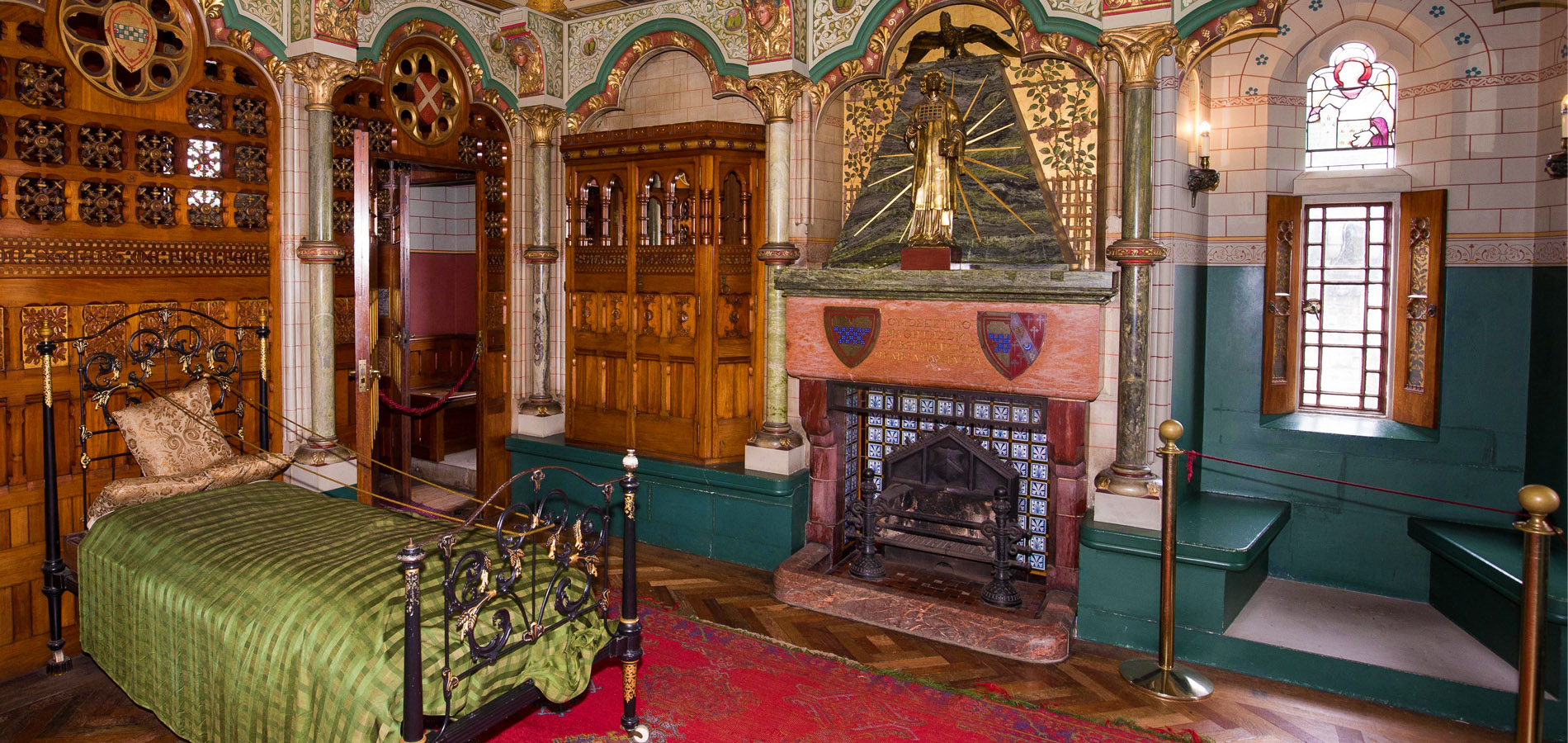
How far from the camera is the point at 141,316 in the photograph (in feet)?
16.8

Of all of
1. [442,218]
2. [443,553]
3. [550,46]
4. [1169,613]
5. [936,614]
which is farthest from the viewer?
[442,218]

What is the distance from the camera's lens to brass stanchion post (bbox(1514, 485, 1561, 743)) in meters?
3.16

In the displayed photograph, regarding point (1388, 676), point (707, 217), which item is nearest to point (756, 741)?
point (1388, 676)

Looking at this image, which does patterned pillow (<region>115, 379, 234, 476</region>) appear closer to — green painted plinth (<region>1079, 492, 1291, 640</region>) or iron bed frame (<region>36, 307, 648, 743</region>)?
iron bed frame (<region>36, 307, 648, 743</region>)

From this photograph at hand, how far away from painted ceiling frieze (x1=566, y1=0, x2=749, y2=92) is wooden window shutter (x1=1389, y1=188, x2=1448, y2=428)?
400cm

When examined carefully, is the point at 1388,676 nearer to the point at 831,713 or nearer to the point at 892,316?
the point at 831,713

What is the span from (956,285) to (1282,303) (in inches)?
91.0

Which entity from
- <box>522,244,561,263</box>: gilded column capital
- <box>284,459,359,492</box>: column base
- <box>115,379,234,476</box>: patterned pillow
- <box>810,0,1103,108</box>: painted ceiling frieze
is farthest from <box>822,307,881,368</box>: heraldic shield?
<box>115,379,234,476</box>: patterned pillow

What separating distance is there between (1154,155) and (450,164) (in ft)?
15.5

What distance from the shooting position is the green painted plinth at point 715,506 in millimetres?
6199

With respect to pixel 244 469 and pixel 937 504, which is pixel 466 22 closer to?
pixel 244 469

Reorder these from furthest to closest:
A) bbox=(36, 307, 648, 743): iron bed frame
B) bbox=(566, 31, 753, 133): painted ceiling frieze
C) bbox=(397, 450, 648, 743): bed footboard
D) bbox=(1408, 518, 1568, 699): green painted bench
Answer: bbox=(566, 31, 753, 133): painted ceiling frieze < bbox=(1408, 518, 1568, 699): green painted bench < bbox=(36, 307, 648, 743): iron bed frame < bbox=(397, 450, 648, 743): bed footboard

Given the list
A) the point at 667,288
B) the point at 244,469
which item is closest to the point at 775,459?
the point at 667,288

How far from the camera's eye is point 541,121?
7.25 metres
